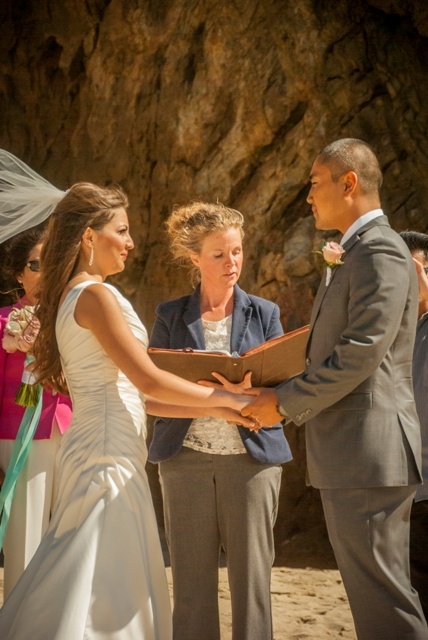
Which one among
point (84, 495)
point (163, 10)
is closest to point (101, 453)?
point (84, 495)

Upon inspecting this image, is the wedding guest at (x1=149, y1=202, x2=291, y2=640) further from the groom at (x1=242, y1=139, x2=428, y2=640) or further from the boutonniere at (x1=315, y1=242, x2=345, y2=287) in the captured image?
the boutonniere at (x1=315, y1=242, x2=345, y2=287)

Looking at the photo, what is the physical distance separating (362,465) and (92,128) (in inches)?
223

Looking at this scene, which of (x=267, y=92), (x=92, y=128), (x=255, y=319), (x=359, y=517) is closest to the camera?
(x=359, y=517)

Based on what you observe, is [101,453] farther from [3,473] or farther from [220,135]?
[220,135]

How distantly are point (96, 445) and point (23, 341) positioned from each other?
1.27m

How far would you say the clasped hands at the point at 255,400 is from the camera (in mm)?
3371

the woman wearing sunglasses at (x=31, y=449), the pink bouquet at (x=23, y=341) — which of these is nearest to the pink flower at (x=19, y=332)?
the pink bouquet at (x=23, y=341)

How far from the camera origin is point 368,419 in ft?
10.0

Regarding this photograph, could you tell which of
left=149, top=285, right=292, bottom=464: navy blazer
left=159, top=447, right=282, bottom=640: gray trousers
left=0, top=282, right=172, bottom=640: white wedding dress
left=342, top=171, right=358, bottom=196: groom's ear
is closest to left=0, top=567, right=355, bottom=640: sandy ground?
left=159, top=447, right=282, bottom=640: gray trousers

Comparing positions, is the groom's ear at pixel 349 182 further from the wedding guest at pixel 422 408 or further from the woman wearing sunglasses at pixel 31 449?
the woman wearing sunglasses at pixel 31 449

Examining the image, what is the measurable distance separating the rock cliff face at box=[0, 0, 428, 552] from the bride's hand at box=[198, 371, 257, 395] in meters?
3.52

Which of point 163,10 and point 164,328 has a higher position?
point 163,10

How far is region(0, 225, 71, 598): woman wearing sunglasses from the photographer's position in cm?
422

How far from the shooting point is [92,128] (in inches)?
315
